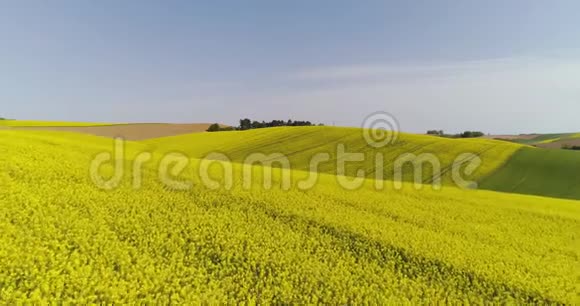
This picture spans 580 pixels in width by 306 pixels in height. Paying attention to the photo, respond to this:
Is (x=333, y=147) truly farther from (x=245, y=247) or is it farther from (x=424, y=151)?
(x=245, y=247)

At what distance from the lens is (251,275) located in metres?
9.44

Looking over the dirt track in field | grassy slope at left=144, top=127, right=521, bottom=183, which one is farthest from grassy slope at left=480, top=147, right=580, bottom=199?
the dirt track in field

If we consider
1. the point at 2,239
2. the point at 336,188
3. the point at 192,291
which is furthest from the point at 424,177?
the point at 2,239

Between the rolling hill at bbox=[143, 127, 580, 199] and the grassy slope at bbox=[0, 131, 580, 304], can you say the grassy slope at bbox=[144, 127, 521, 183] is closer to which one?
the rolling hill at bbox=[143, 127, 580, 199]

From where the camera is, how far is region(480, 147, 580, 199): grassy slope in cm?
3353

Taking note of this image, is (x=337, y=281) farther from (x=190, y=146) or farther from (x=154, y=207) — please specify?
(x=190, y=146)

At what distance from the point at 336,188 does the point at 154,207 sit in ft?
32.1

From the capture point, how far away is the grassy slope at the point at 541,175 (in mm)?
33531

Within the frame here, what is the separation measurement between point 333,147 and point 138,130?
1526 inches

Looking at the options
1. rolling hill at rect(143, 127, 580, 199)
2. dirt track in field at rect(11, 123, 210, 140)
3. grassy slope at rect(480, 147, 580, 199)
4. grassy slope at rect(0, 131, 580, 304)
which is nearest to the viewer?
grassy slope at rect(0, 131, 580, 304)

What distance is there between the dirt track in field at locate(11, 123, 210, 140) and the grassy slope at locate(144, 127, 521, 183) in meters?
4.79

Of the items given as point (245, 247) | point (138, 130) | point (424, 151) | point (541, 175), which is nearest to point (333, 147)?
point (424, 151)

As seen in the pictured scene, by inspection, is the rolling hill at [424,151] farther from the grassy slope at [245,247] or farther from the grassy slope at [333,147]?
the grassy slope at [245,247]

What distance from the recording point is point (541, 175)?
37.6 metres
